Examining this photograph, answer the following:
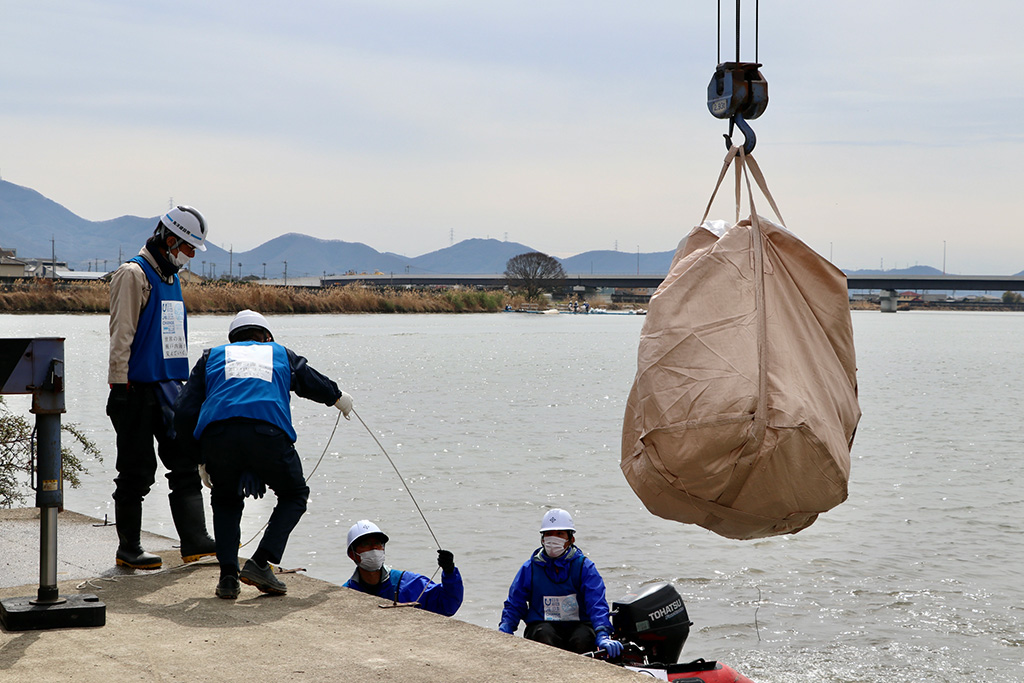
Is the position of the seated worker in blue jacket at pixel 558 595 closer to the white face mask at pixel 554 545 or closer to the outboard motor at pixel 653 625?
the white face mask at pixel 554 545

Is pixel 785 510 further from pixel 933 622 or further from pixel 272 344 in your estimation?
pixel 933 622

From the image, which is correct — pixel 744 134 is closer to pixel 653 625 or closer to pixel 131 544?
pixel 653 625

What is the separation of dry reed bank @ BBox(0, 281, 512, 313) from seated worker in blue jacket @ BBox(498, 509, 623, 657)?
5694 cm

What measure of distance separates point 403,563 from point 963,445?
1533 centimetres

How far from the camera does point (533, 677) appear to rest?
13.8ft

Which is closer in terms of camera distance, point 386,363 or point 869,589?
point 869,589

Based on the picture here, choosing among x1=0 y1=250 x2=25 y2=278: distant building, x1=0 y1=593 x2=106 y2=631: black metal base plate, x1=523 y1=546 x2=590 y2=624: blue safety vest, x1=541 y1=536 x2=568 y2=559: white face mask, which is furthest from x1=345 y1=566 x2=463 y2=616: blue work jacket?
x1=0 y1=250 x2=25 y2=278: distant building

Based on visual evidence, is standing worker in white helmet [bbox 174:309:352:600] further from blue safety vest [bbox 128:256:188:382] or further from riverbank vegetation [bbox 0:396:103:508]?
riverbank vegetation [bbox 0:396:103:508]

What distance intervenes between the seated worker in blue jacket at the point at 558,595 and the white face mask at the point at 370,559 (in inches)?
35.1

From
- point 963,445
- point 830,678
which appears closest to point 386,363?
point 963,445

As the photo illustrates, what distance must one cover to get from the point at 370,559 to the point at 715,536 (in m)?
7.17

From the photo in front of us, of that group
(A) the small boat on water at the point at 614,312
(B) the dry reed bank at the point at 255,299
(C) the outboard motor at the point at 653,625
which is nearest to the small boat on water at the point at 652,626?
(C) the outboard motor at the point at 653,625

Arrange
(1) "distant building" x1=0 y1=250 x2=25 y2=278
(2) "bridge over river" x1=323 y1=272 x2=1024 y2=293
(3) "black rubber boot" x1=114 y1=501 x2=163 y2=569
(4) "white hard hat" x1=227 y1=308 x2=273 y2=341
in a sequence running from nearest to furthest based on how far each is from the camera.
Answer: (4) "white hard hat" x1=227 y1=308 x2=273 y2=341 → (3) "black rubber boot" x1=114 y1=501 x2=163 y2=569 → (2) "bridge over river" x1=323 y1=272 x2=1024 y2=293 → (1) "distant building" x1=0 y1=250 x2=25 y2=278

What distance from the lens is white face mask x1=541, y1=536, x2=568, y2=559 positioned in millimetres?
6766
